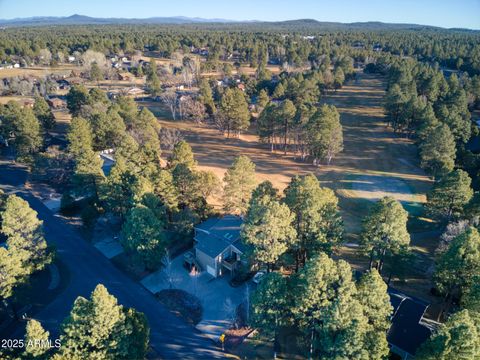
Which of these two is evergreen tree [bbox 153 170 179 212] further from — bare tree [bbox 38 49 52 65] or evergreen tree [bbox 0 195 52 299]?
bare tree [bbox 38 49 52 65]

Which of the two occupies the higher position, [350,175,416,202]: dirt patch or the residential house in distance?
the residential house in distance

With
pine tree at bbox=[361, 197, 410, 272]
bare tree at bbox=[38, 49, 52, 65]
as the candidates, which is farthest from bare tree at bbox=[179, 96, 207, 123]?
bare tree at bbox=[38, 49, 52, 65]

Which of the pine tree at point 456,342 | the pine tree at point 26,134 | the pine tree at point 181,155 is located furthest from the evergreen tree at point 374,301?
the pine tree at point 26,134

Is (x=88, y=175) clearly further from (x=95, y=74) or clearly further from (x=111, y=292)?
(x=95, y=74)

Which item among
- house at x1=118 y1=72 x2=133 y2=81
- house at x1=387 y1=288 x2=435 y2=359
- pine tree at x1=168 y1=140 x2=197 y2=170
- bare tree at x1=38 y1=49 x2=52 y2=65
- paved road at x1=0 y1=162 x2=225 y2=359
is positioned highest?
bare tree at x1=38 y1=49 x2=52 y2=65

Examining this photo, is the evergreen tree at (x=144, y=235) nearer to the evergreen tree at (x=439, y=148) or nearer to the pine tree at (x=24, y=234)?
the pine tree at (x=24, y=234)

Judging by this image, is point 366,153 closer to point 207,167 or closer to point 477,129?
point 477,129

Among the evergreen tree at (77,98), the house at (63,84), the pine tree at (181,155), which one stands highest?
the house at (63,84)
